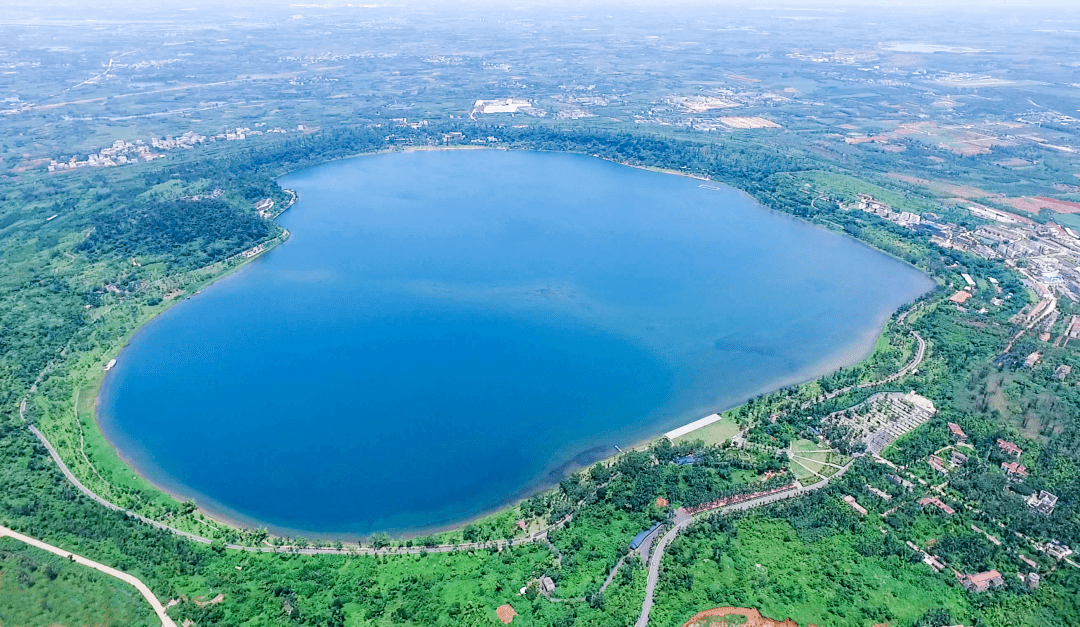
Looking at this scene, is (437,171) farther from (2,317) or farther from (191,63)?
(191,63)

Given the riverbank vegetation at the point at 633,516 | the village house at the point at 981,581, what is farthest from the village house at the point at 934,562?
the village house at the point at 981,581

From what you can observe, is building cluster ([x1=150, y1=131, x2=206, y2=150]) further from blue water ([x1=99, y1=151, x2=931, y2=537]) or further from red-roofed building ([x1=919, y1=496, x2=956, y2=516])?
red-roofed building ([x1=919, y1=496, x2=956, y2=516])

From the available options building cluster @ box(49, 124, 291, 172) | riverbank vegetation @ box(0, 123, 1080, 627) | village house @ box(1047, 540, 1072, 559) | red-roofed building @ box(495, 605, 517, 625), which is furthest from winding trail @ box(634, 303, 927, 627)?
building cluster @ box(49, 124, 291, 172)

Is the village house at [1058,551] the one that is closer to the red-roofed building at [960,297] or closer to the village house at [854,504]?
the village house at [854,504]

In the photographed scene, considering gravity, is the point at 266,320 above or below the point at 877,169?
below

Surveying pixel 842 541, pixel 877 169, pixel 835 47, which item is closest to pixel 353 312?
pixel 842 541
